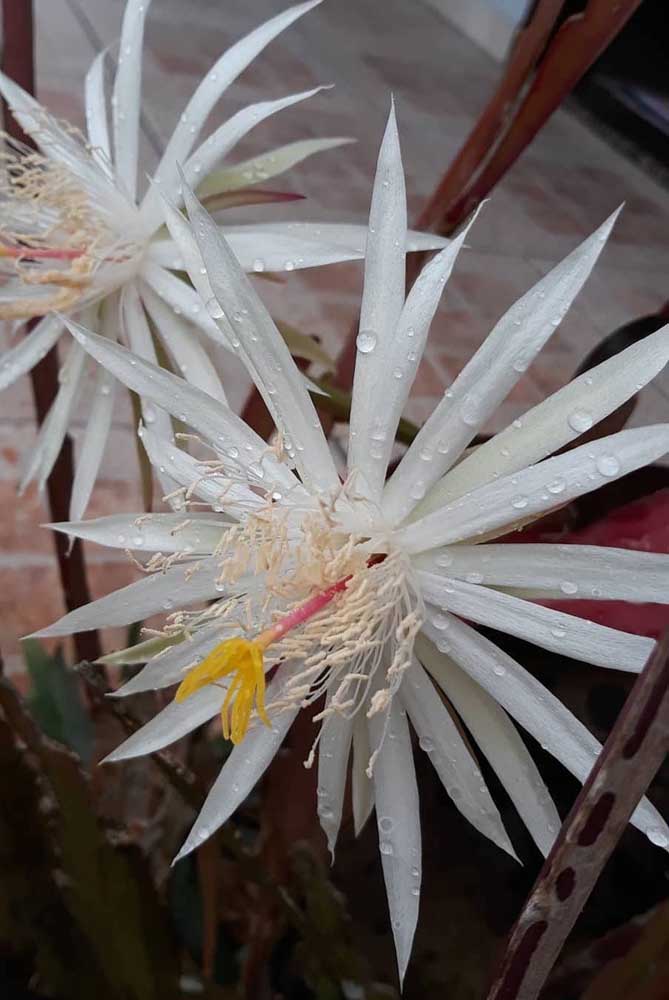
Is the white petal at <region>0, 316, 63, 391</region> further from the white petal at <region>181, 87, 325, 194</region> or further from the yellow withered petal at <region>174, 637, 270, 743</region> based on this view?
the yellow withered petal at <region>174, 637, 270, 743</region>


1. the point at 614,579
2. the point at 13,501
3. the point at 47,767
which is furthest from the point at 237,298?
the point at 13,501

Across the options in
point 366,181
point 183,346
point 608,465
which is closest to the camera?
point 608,465

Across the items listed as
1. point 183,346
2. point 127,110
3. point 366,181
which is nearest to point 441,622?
point 183,346

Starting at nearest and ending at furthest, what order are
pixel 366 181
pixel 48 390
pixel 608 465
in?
1. pixel 608 465
2. pixel 48 390
3. pixel 366 181

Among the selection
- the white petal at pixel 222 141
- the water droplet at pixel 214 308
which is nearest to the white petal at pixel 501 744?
the water droplet at pixel 214 308

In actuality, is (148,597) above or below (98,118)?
below

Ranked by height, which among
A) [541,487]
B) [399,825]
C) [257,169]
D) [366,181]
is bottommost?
[399,825]

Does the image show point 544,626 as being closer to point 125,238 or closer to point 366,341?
point 366,341
